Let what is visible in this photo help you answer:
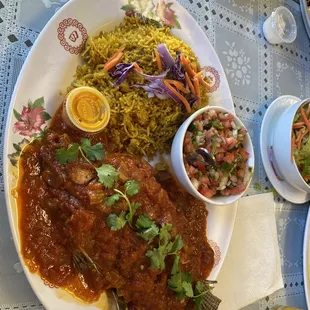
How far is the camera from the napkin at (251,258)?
7.88 ft

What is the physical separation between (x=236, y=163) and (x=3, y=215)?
1.26 m

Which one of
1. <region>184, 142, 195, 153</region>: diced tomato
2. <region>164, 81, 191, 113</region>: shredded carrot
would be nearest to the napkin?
<region>184, 142, 195, 153</region>: diced tomato

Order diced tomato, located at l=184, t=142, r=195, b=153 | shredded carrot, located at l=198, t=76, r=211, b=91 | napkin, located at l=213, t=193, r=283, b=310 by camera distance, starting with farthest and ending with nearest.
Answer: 1. napkin, located at l=213, t=193, r=283, b=310
2. shredded carrot, located at l=198, t=76, r=211, b=91
3. diced tomato, located at l=184, t=142, r=195, b=153

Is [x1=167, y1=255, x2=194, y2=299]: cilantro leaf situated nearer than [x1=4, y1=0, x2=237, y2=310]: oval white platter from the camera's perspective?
No

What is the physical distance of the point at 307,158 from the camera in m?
2.70

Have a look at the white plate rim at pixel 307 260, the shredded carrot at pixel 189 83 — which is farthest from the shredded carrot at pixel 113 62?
the white plate rim at pixel 307 260

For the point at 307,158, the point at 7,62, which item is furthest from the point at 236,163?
the point at 7,62

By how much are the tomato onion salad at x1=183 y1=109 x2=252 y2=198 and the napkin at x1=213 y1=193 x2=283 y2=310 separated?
13.9 inches

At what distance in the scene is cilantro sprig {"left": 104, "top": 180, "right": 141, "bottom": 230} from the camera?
5.56 feet

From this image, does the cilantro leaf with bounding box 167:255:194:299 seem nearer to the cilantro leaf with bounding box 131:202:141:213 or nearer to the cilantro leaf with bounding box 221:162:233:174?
the cilantro leaf with bounding box 131:202:141:213

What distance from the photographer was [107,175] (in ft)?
5.58

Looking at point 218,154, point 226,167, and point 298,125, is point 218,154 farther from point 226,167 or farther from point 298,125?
point 298,125

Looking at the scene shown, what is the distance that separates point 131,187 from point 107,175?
0.42ft

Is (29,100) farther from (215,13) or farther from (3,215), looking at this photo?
(215,13)
